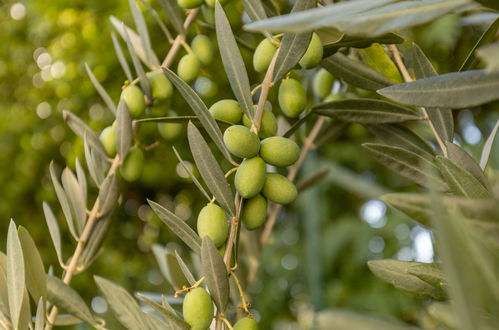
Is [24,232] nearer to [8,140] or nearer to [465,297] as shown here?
[465,297]

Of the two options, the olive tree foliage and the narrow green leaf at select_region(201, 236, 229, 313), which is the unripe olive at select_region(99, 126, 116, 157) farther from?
the narrow green leaf at select_region(201, 236, 229, 313)

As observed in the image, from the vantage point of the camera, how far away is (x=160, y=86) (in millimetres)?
494

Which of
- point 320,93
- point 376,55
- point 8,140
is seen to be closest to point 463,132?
point 320,93

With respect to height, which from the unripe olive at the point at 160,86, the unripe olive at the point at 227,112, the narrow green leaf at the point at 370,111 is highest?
the unripe olive at the point at 227,112

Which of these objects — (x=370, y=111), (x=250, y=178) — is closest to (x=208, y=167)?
(x=250, y=178)

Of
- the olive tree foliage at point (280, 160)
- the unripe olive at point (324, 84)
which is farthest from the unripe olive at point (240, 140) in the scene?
the unripe olive at point (324, 84)

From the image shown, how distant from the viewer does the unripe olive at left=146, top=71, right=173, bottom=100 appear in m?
0.49

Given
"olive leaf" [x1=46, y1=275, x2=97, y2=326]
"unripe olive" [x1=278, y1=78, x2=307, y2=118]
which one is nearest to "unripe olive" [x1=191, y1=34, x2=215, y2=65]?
"unripe olive" [x1=278, y1=78, x2=307, y2=118]

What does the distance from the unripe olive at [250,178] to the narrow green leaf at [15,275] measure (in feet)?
0.46

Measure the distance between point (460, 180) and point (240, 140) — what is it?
0.12 metres

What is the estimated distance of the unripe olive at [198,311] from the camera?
1.11 feet

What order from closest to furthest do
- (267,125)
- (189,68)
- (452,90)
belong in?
1. (452,90)
2. (267,125)
3. (189,68)

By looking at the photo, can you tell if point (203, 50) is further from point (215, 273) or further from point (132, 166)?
point (215, 273)

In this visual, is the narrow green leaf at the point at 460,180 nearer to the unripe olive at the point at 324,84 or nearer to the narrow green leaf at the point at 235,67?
the narrow green leaf at the point at 235,67
